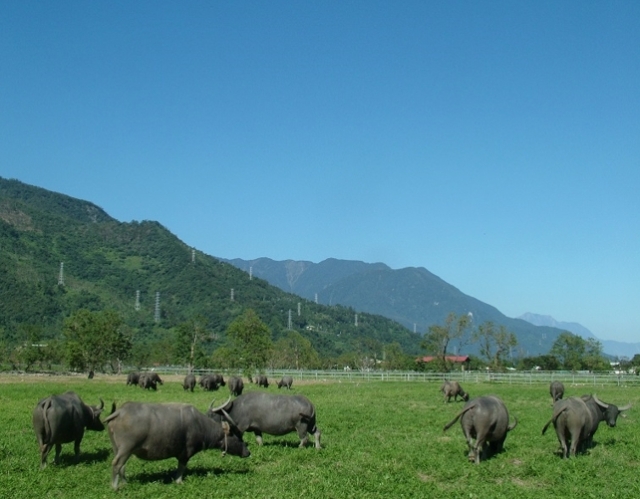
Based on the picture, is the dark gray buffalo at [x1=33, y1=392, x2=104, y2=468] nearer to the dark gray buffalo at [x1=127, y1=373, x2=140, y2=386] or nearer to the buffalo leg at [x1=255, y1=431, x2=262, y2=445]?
the buffalo leg at [x1=255, y1=431, x2=262, y2=445]

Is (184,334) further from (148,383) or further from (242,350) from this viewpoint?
(148,383)

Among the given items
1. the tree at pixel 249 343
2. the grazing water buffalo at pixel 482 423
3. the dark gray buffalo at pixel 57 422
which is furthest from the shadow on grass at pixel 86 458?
the tree at pixel 249 343

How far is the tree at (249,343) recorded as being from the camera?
7350 centimetres

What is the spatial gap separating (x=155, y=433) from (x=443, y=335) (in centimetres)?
8061

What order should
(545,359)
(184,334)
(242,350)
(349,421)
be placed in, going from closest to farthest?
(349,421), (242,350), (184,334), (545,359)

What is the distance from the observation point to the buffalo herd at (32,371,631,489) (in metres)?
13.0

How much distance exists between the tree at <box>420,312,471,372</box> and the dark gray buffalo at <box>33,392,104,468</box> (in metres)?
76.6

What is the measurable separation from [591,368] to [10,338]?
4188 inches

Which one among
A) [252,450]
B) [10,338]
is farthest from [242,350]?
[10,338]

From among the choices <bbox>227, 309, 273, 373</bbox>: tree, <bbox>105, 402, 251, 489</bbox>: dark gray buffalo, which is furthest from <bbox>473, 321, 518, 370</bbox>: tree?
<bbox>105, 402, 251, 489</bbox>: dark gray buffalo

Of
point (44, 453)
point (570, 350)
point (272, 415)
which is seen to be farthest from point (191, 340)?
point (44, 453)

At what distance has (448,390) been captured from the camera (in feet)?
122

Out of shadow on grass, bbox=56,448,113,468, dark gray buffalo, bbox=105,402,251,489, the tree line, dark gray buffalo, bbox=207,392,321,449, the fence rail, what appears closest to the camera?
dark gray buffalo, bbox=105,402,251,489

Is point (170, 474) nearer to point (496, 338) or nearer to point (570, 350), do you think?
point (496, 338)
